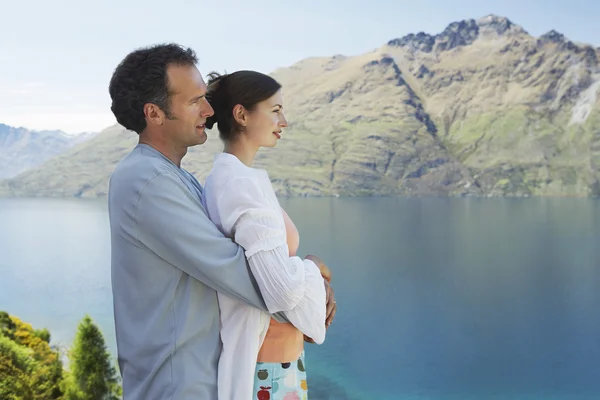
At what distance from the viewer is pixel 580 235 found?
81062 mm

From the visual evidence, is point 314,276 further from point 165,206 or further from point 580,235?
point 580,235

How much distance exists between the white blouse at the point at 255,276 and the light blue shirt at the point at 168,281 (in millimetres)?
44

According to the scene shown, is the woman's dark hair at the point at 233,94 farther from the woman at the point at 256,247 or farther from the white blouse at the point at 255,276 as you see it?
the white blouse at the point at 255,276

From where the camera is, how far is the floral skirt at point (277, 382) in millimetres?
2121

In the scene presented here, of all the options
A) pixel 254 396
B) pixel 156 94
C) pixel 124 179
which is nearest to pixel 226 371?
pixel 254 396

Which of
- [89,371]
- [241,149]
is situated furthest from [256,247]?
[89,371]

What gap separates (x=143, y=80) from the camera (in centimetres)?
212

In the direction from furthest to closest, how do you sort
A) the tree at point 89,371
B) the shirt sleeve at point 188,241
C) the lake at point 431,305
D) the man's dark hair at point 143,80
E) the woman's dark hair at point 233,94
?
1. the lake at point 431,305
2. the tree at point 89,371
3. the woman's dark hair at point 233,94
4. the man's dark hair at point 143,80
5. the shirt sleeve at point 188,241

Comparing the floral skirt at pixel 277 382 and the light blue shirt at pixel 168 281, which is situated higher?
the light blue shirt at pixel 168 281

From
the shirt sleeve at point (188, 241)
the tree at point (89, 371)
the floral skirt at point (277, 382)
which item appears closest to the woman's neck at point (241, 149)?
the shirt sleeve at point (188, 241)

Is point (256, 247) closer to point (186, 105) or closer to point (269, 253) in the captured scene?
point (269, 253)

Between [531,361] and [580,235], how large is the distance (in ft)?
179

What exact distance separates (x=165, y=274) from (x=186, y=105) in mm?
646

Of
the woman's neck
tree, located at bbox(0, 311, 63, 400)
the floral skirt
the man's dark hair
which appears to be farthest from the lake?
the man's dark hair
